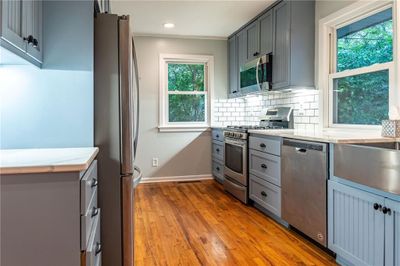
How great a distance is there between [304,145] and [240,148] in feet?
4.13

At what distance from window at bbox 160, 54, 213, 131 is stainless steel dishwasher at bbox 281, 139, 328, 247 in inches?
97.4

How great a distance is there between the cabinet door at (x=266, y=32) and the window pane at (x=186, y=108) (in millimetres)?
1570

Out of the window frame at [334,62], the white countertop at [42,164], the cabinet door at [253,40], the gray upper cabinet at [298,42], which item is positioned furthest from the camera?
the cabinet door at [253,40]

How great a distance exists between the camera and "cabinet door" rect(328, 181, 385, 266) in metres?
1.86

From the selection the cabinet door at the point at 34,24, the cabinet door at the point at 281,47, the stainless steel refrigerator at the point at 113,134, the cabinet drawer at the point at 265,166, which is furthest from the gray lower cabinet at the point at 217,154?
the cabinet door at the point at 34,24

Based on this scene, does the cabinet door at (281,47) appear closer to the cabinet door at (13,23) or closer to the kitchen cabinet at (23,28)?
the kitchen cabinet at (23,28)

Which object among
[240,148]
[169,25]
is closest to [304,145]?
[240,148]

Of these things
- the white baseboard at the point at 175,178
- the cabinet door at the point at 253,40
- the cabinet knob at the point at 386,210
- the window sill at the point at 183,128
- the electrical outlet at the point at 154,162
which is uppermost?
the cabinet door at the point at 253,40

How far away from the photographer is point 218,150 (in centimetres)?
480

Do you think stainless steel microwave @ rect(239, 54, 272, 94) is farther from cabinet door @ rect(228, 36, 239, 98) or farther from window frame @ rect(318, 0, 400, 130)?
window frame @ rect(318, 0, 400, 130)

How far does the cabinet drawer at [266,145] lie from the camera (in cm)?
300

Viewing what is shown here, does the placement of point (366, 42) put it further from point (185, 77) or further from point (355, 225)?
point (185, 77)

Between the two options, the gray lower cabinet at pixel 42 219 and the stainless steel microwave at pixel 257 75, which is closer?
the gray lower cabinet at pixel 42 219

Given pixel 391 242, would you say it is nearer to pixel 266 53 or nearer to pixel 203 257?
pixel 203 257
